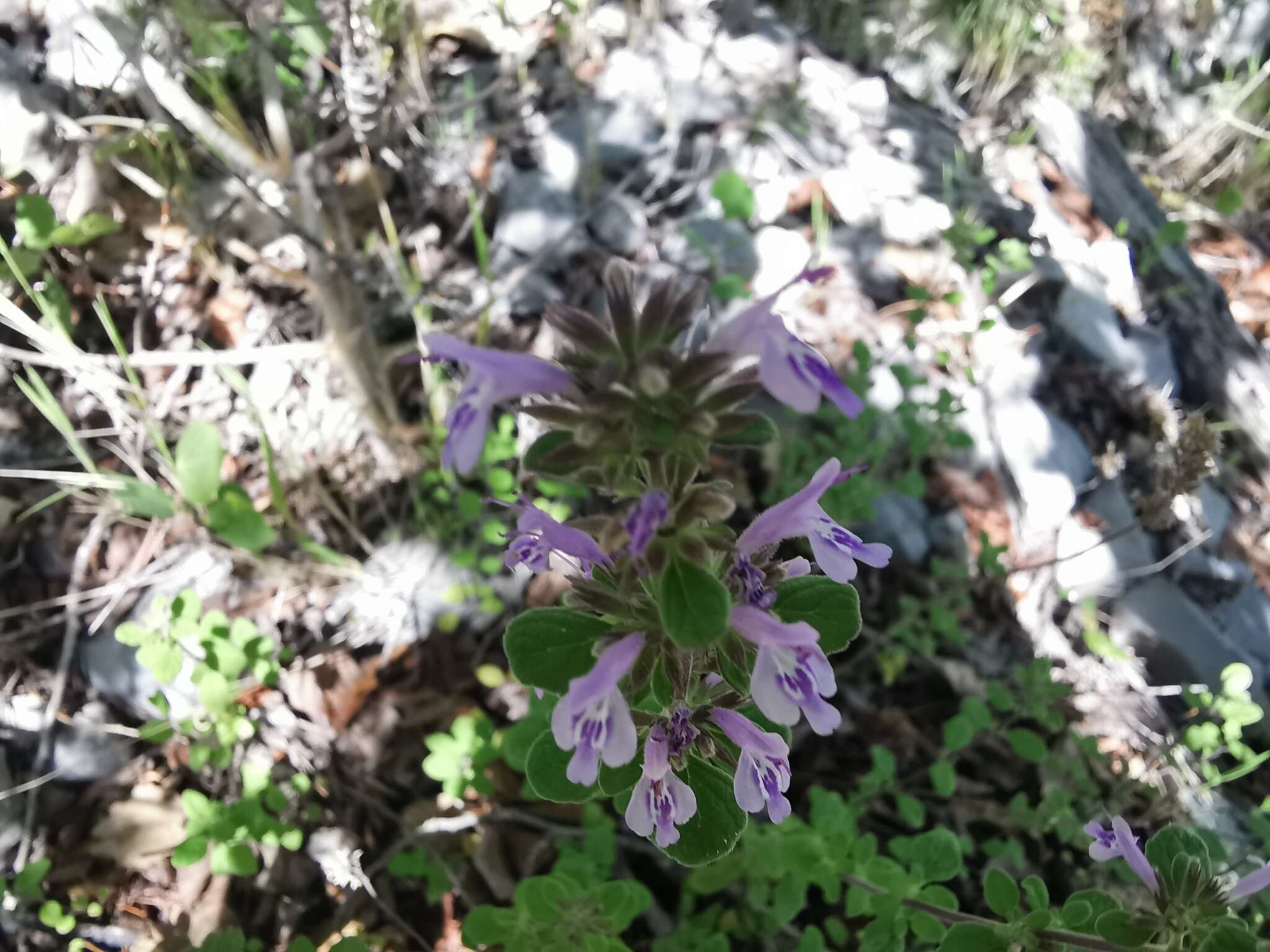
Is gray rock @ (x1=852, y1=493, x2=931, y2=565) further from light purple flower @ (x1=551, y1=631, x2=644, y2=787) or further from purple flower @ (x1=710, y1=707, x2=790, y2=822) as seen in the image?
light purple flower @ (x1=551, y1=631, x2=644, y2=787)

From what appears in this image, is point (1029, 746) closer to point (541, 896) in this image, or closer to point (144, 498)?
point (541, 896)

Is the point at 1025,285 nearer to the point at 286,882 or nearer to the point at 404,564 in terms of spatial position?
the point at 404,564

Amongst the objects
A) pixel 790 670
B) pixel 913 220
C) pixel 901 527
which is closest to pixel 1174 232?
pixel 913 220

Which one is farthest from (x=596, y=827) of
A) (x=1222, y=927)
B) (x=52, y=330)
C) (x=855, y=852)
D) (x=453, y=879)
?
(x=52, y=330)

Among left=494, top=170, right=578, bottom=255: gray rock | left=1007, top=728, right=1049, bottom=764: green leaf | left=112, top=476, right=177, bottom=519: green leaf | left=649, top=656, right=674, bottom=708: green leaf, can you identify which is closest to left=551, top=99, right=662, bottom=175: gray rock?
left=494, top=170, right=578, bottom=255: gray rock

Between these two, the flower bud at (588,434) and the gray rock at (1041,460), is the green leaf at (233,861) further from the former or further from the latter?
the gray rock at (1041,460)
